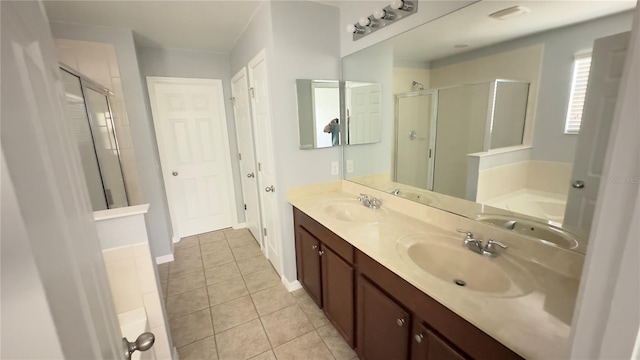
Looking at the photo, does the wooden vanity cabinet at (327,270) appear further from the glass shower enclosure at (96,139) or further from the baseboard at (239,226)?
the baseboard at (239,226)

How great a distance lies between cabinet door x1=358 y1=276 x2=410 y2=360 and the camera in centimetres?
111

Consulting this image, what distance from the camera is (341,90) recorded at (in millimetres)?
2189

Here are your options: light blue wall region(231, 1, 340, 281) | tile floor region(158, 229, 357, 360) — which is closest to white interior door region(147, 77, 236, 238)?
tile floor region(158, 229, 357, 360)

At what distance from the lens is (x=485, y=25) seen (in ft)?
3.98

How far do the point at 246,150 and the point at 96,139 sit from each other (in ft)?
4.45

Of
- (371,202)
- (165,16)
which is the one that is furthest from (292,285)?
(165,16)

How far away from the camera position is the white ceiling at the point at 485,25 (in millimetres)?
913

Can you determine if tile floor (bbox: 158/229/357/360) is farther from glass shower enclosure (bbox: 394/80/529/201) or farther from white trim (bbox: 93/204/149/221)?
glass shower enclosure (bbox: 394/80/529/201)

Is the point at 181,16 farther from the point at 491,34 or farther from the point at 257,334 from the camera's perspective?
the point at 257,334

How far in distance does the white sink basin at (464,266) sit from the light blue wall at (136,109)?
Result: 205 cm

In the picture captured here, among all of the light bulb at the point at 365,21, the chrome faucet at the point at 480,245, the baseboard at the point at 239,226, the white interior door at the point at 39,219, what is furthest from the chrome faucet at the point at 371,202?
the baseboard at the point at 239,226

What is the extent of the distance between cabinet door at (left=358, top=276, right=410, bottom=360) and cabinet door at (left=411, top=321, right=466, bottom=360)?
44mm

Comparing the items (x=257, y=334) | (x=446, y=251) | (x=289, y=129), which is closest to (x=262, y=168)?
(x=289, y=129)

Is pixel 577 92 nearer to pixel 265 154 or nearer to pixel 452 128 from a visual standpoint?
pixel 452 128
